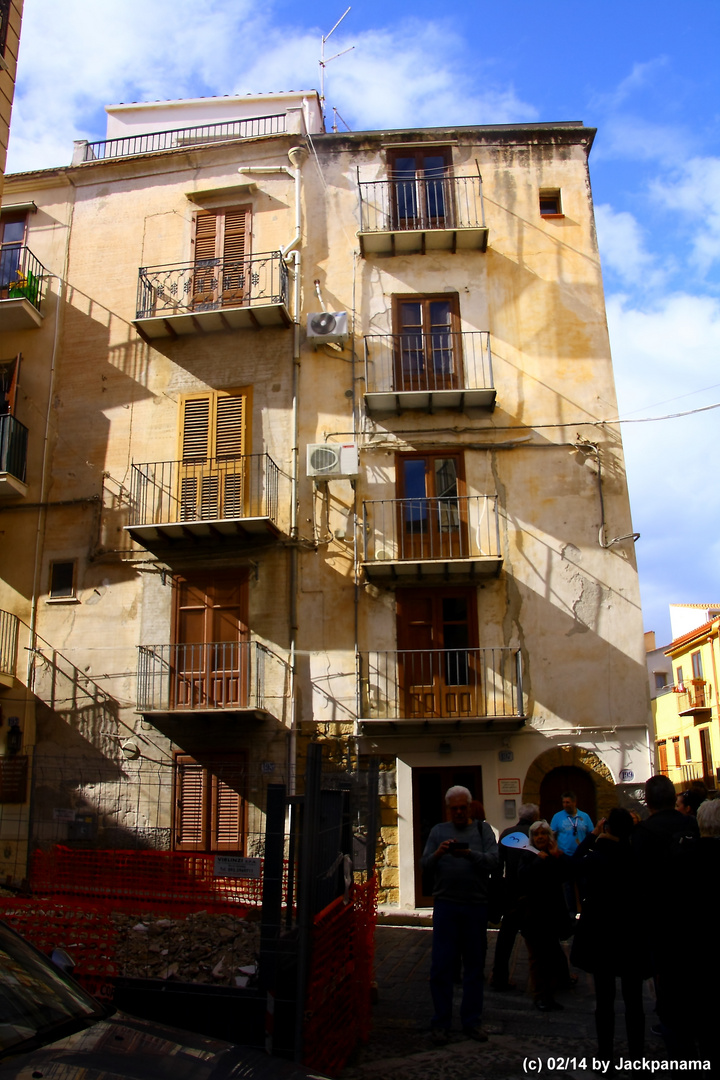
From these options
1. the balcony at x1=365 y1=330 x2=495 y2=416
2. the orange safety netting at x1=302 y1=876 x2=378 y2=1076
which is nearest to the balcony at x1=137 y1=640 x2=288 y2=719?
the balcony at x1=365 y1=330 x2=495 y2=416

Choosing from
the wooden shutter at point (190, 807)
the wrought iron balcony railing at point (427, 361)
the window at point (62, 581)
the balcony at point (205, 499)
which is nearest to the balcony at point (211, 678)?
the wooden shutter at point (190, 807)

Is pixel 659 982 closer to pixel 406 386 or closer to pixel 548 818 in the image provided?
pixel 548 818

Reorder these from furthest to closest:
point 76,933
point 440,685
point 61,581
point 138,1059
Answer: point 61,581
point 440,685
point 76,933
point 138,1059

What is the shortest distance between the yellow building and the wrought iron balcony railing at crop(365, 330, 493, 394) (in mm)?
20815

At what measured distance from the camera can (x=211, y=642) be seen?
14875 mm

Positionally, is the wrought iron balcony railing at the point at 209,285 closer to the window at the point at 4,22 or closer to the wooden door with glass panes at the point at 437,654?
the window at the point at 4,22

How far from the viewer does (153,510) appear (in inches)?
621

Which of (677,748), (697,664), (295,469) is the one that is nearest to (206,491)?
(295,469)

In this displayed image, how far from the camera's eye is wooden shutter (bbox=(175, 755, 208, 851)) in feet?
46.2

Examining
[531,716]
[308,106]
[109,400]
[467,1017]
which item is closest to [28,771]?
[109,400]

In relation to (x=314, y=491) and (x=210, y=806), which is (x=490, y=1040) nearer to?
→ (x=210, y=806)

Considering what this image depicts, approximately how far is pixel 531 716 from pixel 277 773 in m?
4.38

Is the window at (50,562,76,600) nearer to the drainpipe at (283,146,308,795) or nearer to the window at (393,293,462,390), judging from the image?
the drainpipe at (283,146,308,795)

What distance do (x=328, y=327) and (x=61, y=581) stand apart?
7009 mm
